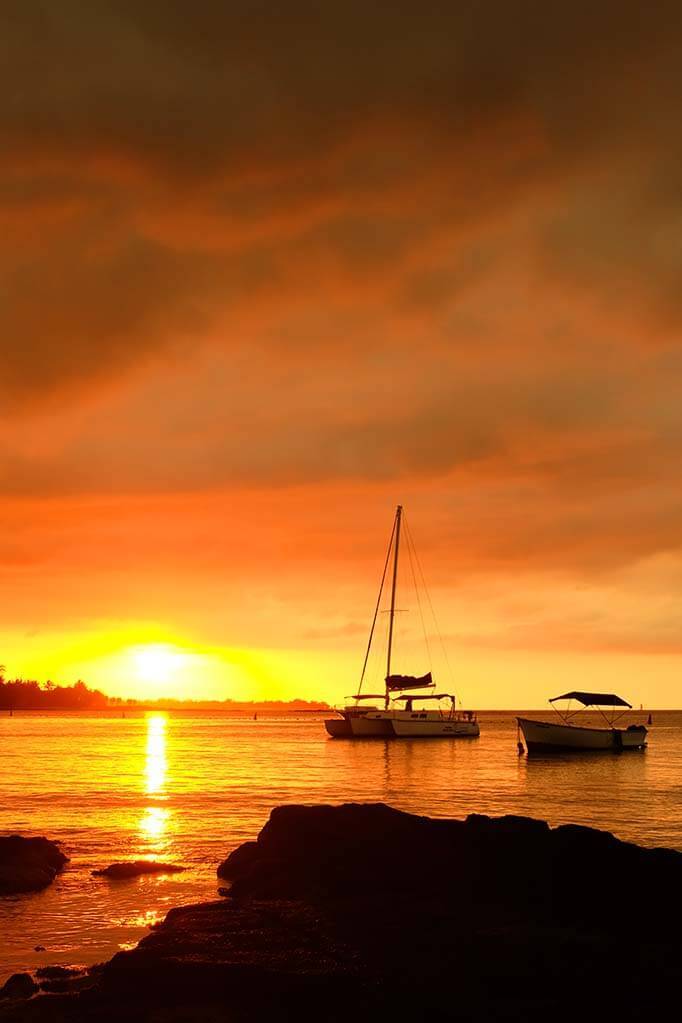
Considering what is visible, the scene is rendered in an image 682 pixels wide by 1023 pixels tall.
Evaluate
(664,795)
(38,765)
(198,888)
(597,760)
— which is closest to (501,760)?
(597,760)

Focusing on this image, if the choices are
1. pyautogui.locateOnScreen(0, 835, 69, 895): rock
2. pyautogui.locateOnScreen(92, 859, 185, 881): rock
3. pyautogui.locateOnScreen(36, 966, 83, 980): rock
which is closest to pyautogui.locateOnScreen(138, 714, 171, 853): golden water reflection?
pyautogui.locateOnScreen(92, 859, 185, 881): rock

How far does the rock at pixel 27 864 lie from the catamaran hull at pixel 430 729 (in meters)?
82.9

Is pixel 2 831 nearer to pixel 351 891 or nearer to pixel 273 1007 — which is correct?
pixel 351 891

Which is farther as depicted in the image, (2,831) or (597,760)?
(597,760)

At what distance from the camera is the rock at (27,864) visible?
2233 centimetres

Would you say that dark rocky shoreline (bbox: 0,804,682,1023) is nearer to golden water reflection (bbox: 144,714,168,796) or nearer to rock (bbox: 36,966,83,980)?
rock (bbox: 36,966,83,980)

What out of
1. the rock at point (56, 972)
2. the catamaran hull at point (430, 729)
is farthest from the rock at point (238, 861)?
the catamaran hull at point (430, 729)

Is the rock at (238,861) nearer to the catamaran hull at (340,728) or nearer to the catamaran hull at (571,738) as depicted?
the catamaran hull at (571,738)

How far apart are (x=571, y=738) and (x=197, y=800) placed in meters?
53.5

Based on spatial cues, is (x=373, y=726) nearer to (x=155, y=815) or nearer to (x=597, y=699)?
(x=597, y=699)

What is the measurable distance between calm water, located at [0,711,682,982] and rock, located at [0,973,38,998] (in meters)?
1.92

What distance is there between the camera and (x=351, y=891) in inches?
750

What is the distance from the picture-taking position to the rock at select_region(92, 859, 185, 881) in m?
24.2

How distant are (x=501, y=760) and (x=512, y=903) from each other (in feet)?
228
